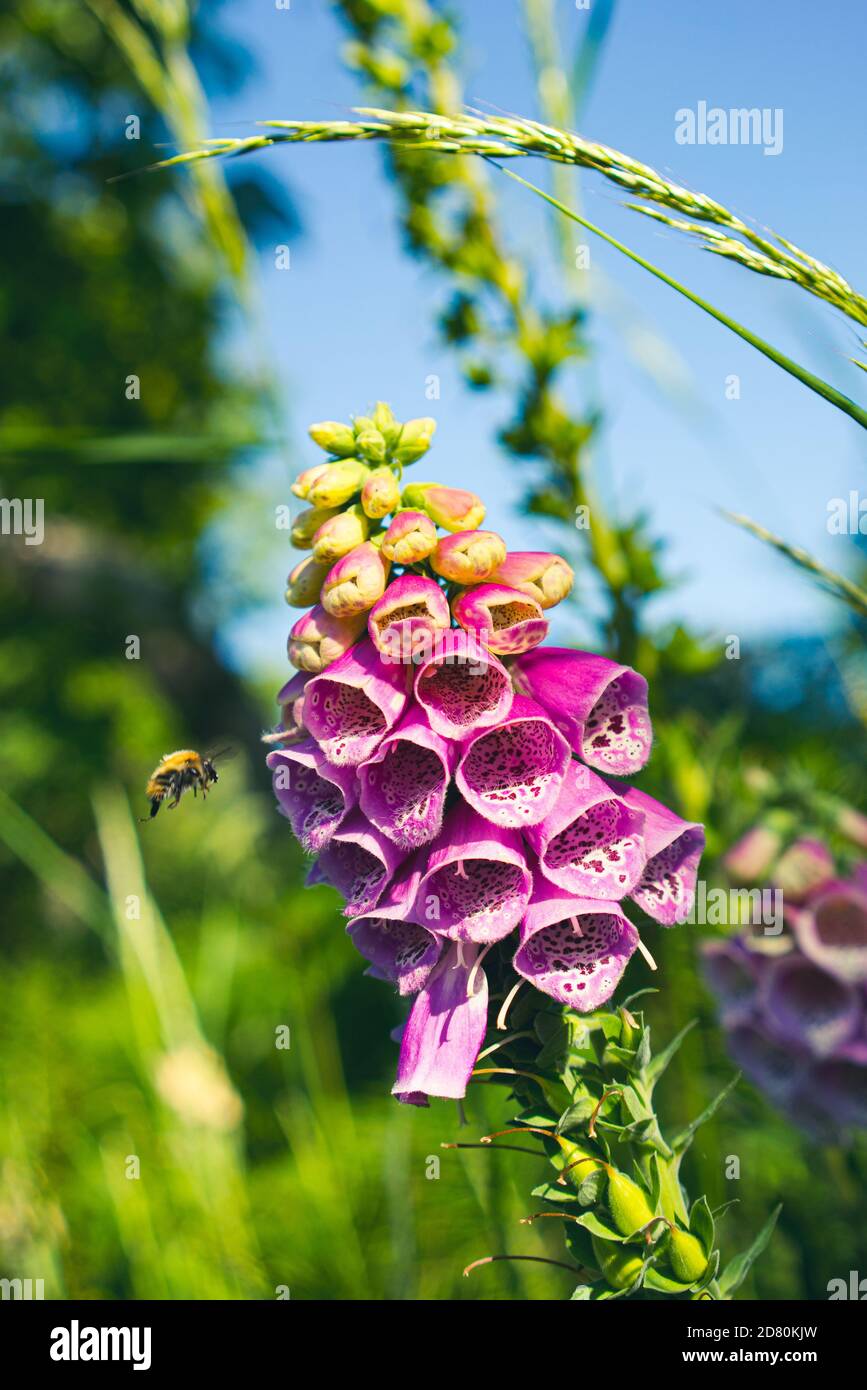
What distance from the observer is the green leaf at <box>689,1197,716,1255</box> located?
0.53 metres

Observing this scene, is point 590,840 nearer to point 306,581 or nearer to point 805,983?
point 306,581

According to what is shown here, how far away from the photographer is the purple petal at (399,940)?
54 cm

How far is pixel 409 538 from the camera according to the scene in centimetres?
57

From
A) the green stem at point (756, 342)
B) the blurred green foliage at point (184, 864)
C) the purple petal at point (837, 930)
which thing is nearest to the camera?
the green stem at point (756, 342)

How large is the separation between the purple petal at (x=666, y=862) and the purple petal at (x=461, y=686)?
0.10 metres

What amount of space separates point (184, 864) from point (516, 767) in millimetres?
3892

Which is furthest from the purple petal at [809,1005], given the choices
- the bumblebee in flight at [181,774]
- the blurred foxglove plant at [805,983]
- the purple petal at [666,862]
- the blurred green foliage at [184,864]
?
the bumblebee in flight at [181,774]

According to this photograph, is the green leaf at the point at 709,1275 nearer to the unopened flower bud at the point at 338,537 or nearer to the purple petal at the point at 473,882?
Answer: the purple petal at the point at 473,882

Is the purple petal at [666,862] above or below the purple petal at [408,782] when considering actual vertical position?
below

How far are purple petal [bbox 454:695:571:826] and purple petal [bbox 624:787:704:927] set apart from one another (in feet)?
0.17

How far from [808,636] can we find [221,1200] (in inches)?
51.8

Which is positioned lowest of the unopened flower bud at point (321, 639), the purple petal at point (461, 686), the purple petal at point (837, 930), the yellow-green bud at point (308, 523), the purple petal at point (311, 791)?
the purple petal at point (837, 930)

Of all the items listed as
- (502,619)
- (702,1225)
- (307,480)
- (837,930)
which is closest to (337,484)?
(307,480)

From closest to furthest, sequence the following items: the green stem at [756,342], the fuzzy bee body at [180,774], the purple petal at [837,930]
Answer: the green stem at [756,342], the fuzzy bee body at [180,774], the purple petal at [837,930]
